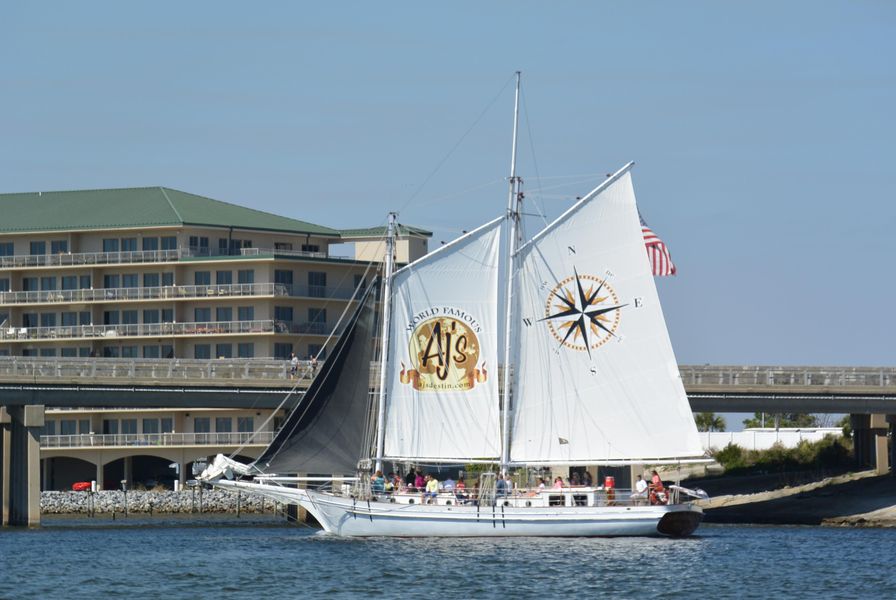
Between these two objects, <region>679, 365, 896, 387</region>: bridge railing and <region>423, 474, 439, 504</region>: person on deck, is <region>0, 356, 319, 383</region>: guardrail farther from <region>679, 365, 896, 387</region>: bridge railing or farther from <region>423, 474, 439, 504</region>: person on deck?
<region>679, 365, 896, 387</region>: bridge railing

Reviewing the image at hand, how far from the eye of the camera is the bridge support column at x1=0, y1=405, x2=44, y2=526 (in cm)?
9319

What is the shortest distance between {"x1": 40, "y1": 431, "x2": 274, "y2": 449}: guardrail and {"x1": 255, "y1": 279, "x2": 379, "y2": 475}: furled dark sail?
5082 centimetres

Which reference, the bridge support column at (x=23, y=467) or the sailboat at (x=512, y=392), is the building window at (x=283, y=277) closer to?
the bridge support column at (x=23, y=467)

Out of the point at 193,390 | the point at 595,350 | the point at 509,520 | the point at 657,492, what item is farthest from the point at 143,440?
the point at 657,492

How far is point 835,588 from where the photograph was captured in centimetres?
6134

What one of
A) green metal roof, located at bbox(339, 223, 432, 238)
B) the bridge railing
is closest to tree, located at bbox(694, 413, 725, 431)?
green metal roof, located at bbox(339, 223, 432, 238)

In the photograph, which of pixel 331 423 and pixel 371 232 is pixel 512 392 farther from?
pixel 371 232

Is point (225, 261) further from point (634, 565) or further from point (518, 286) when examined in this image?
point (634, 565)

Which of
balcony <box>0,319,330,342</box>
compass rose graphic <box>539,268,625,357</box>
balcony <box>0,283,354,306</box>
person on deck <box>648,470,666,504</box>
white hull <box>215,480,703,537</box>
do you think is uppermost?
balcony <box>0,283,354,306</box>

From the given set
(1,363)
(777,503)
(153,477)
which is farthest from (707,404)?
(153,477)

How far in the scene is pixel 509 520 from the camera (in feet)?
252

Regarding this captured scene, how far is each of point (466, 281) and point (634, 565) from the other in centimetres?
1729

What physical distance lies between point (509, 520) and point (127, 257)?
67643 mm

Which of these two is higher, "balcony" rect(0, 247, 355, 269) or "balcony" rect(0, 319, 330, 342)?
"balcony" rect(0, 247, 355, 269)
